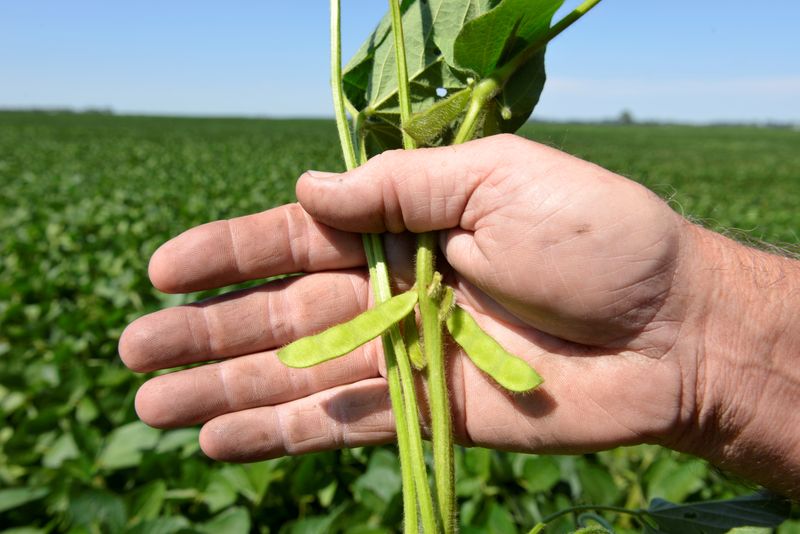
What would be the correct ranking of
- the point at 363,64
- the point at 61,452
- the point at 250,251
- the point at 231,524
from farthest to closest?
the point at 61,452 < the point at 231,524 < the point at 250,251 < the point at 363,64

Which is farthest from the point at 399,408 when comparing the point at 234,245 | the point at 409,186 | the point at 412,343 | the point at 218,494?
the point at 218,494

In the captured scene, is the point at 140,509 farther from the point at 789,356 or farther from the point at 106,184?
the point at 106,184

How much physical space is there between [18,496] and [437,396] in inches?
66.7

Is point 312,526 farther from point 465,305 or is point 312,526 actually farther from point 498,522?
point 465,305

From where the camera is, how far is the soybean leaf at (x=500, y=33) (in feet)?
4.01

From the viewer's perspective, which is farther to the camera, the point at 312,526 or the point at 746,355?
the point at 312,526

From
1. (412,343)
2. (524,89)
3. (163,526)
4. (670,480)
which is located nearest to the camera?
(412,343)

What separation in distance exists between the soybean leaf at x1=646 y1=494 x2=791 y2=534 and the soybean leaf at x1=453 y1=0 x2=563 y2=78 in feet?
3.68

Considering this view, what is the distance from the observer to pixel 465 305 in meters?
1.77

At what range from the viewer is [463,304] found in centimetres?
178

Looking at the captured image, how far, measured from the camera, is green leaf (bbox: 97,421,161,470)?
2312mm

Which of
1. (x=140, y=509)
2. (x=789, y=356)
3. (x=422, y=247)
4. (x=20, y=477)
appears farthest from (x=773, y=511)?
(x=20, y=477)

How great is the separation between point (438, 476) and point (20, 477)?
81.0 inches

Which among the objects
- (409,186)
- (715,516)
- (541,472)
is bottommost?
(541,472)
